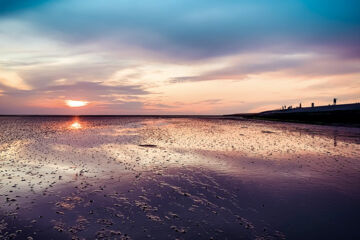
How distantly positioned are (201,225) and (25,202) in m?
8.92

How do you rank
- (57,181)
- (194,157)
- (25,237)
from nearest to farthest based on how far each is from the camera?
(25,237)
(57,181)
(194,157)

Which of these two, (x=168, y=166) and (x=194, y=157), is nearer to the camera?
(x=168, y=166)

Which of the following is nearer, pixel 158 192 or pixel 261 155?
pixel 158 192

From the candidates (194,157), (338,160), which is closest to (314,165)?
(338,160)

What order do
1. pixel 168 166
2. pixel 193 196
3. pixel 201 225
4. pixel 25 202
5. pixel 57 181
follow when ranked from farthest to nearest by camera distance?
1. pixel 168 166
2. pixel 57 181
3. pixel 193 196
4. pixel 25 202
5. pixel 201 225

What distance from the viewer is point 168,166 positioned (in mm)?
18656

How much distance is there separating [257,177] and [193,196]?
582cm

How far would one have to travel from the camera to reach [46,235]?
8.08 m

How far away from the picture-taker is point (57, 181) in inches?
571

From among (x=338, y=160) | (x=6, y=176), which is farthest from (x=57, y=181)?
(x=338, y=160)

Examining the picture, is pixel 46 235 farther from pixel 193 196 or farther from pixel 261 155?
pixel 261 155

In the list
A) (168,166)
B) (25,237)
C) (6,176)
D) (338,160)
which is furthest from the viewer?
(338,160)

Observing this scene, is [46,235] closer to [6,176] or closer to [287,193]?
[6,176]

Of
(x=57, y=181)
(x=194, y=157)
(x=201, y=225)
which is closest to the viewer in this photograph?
(x=201, y=225)
